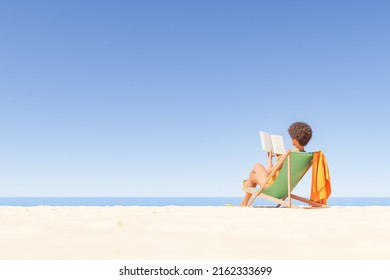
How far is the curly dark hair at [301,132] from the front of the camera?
19.9 feet

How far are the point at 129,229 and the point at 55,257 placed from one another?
83 centimetres

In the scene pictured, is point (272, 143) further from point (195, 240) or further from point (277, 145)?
point (195, 240)

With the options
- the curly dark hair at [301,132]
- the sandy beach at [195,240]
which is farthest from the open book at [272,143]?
the sandy beach at [195,240]

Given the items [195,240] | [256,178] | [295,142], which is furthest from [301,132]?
[195,240]

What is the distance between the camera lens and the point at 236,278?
1.95 metres

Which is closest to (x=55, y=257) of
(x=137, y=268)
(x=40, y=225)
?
(x=137, y=268)

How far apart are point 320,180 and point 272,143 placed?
88 cm

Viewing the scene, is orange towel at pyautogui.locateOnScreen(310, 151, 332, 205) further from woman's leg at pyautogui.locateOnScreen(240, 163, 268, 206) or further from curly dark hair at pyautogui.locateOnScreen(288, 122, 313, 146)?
woman's leg at pyautogui.locateOnScreen(240, 163, 268, 206)

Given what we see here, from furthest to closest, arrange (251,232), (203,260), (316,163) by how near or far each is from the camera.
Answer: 1. (316,163)
2. (251,232)
3. (203,260)

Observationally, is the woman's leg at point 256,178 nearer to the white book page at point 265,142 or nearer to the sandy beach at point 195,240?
the white book page at point 265,142

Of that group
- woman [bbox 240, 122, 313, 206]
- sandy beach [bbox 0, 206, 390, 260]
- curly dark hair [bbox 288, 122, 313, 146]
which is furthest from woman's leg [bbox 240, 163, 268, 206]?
sandy beach [bbox 0, 206, 390, 260]

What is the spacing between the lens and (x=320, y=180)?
611cm

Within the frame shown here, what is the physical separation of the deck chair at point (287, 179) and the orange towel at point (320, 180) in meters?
0.09

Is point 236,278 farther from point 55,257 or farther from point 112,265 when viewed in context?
point 55,257
